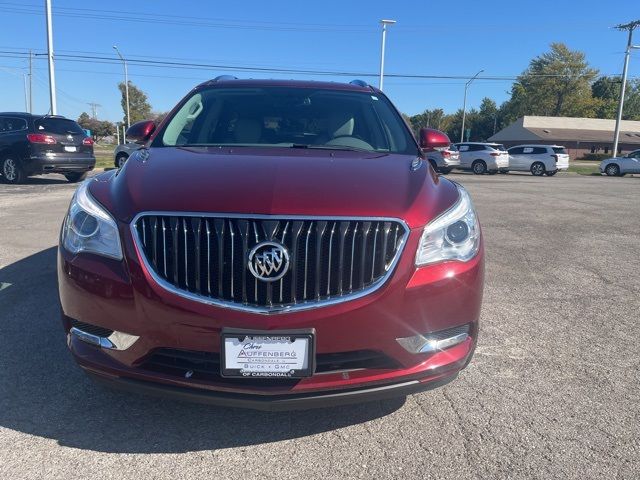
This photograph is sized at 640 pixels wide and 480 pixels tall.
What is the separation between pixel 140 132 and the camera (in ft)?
13.1

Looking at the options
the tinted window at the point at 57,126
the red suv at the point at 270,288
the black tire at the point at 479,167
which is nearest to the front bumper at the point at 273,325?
the red suv at the point at 270,288

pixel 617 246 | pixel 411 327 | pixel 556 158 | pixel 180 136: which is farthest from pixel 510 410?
pixel 556 158

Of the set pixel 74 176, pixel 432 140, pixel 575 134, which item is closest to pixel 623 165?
pixel 74 176

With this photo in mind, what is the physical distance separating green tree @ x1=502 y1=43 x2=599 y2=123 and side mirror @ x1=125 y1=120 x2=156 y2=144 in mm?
83649

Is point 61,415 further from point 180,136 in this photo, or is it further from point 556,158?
point 556,158

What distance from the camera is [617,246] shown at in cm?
698

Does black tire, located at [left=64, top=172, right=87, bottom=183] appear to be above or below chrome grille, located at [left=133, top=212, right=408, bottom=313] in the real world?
below

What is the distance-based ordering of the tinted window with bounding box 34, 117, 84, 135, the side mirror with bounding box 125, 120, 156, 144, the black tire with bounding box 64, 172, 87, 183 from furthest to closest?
the black tire with bounding box 64, 172, 87, 183 < the tinted window with bounding box 34, 117, 84, 135 < the side mirror with bounding box 125, 120, 156, 144

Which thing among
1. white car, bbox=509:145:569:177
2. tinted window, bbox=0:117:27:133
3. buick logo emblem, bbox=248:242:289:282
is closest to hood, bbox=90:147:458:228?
buick logo emblem, bbox=248:242:289:282

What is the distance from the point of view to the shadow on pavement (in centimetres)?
242

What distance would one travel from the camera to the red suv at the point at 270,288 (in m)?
2.15

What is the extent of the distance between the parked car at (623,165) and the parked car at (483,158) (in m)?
6.91

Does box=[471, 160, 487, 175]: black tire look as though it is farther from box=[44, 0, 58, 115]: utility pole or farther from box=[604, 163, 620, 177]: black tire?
box=[44, 0, 58, 115]: utility pole

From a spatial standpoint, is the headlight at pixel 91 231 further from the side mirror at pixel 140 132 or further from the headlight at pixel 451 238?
the side mirror at pixel 140 132
